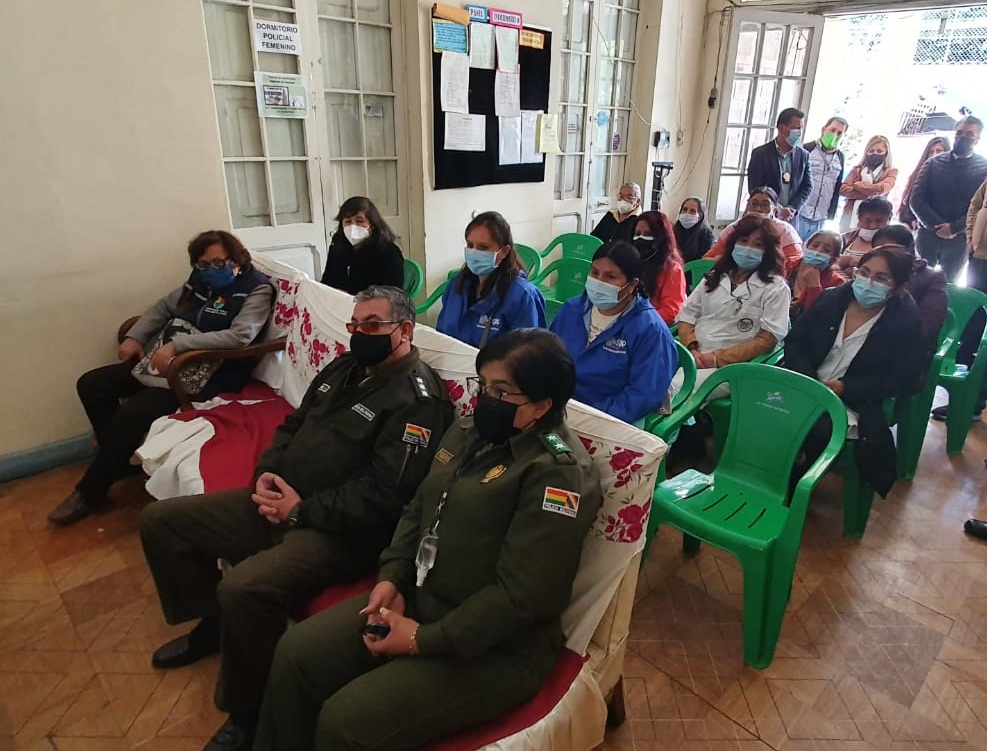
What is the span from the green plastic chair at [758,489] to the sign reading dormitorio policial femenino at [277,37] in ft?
8.35

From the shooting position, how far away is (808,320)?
2.58 meters

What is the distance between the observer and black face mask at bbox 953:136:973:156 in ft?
13.4

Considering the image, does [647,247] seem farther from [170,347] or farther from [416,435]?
[170,347]

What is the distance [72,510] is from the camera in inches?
98.1

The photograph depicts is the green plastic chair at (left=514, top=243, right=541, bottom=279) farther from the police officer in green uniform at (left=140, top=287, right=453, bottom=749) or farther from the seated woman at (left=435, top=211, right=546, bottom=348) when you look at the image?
the police officer in green uniform at (left=140, top=287, right=453, bottom=749)

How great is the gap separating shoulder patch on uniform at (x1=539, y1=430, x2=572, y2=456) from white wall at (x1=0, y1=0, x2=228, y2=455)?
237cm

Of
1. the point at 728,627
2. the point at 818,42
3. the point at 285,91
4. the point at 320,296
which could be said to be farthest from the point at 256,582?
the point at 818,42

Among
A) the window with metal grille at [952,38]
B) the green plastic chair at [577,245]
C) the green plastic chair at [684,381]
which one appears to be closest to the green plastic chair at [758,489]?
the green plastic chair at [684,381]

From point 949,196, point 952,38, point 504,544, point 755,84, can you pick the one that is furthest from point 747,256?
point 952,38

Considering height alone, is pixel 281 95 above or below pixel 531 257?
above

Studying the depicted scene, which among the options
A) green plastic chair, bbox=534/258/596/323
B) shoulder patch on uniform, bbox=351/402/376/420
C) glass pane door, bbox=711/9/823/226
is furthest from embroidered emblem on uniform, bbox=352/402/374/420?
glass pane door, bbox=711/9/823/226

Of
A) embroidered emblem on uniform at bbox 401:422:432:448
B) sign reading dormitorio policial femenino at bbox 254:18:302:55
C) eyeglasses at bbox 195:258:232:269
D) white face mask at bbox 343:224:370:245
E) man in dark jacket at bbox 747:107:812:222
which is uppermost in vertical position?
sign reading dormitorio policial femenino at bbox 254:18:302:55

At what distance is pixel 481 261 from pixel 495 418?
126 centimetres

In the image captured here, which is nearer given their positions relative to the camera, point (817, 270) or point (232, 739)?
point (232, 739)
